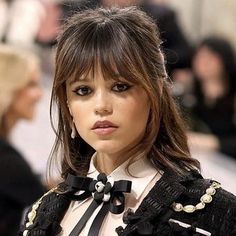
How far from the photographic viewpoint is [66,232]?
4.45ft

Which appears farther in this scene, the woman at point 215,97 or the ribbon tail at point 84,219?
the woman at point 215,97

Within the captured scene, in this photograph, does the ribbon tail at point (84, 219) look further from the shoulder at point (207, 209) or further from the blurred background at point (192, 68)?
the blurred background at point (192, 68)

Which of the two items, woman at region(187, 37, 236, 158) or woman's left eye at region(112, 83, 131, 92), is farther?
woman at region(187, 37, 236, 158)

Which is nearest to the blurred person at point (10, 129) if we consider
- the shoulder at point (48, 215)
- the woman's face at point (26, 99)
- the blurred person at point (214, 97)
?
the woman's face at point (26, 99)

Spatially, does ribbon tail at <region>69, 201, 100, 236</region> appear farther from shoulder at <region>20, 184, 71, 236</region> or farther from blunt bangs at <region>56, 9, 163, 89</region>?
blunt bangs at <region>56, 9, 163, 89</region>

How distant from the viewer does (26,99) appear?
2865mm

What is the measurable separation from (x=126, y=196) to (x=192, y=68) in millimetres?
2854

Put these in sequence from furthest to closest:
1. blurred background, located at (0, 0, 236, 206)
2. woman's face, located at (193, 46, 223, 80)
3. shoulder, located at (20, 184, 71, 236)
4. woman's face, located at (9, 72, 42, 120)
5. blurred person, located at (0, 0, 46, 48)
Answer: blurred person, located at (0, 0, 46, 48) < woman's face, located at (193, 46, 223, 80) < blurred background, located at (0, 0, 236, 206) < woman's face, located at (9, 72, 42, 120) < shoulder, located at (20, 184, 71, 236)

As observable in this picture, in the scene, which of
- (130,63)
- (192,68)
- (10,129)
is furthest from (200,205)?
(192,68)

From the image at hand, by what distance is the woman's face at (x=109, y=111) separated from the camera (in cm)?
127

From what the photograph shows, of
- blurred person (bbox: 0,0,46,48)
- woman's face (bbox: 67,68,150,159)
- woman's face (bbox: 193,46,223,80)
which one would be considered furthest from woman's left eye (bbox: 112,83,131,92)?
blurred person (bbox: 0,0,46,48)

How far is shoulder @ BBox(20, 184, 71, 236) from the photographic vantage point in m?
1.37

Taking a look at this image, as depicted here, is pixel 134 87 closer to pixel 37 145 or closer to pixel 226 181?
pixel 226 181

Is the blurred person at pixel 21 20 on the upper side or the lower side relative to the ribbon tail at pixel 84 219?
lower
